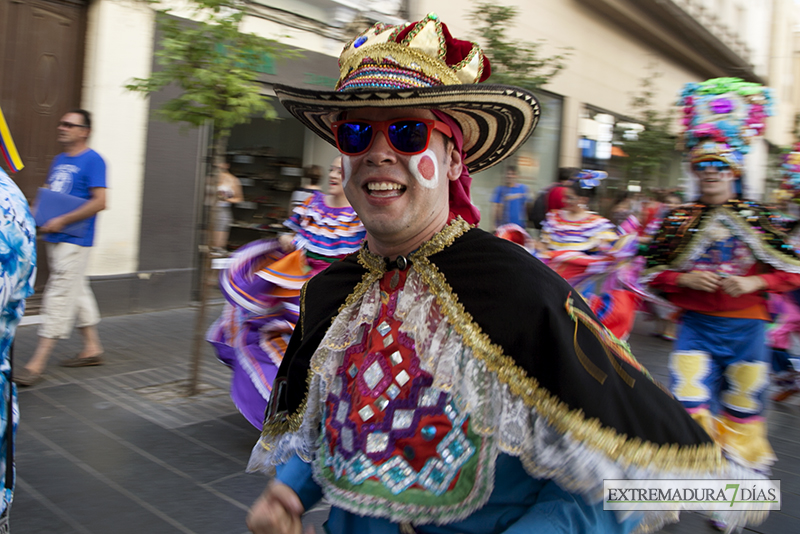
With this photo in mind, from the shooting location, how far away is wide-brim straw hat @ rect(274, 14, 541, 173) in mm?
1542

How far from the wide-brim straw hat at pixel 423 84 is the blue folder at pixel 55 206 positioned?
452 cm

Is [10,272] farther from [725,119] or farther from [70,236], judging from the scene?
[70,236]

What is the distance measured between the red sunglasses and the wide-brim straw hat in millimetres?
42

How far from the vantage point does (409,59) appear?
1.62m

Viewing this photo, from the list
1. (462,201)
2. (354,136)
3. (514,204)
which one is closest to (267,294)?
(462,201)

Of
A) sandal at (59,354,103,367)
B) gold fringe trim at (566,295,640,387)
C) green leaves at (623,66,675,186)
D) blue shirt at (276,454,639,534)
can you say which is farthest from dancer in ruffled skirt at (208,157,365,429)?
green leaves at (623,66,675,186)

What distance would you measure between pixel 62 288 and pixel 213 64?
2.29 metres

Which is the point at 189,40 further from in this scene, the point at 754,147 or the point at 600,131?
the point at 600,131

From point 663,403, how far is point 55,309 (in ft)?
17.9

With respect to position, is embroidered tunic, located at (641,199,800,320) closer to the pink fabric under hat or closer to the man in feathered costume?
the man in feathered costume

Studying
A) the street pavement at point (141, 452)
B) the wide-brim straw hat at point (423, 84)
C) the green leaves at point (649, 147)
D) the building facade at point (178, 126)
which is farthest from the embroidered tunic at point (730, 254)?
the green leaves at point (649, 147)

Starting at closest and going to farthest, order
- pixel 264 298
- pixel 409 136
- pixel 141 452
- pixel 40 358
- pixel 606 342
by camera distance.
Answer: pixel 606 342, pixel 409 136, pixel 141 452, pixel 264 298, pixel 40 358

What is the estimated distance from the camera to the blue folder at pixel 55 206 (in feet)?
18.5

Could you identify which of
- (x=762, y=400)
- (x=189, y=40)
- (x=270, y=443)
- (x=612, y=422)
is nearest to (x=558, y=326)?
(x=612, y=422)
